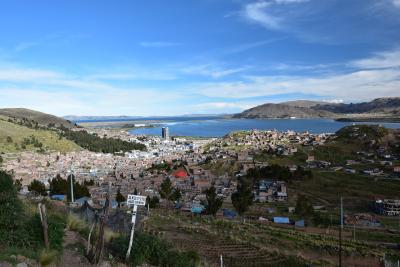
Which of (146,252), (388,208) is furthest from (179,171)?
(146,252)

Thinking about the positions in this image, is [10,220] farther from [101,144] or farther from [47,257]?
[101,144]

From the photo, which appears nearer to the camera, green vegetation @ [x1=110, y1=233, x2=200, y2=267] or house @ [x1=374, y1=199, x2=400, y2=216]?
green vegetation @ [x1=110, y1=233, x2=200, y2=267]

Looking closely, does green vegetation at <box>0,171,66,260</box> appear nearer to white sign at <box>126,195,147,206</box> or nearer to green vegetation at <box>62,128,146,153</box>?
white sign at <box>126,195,147,206</box>

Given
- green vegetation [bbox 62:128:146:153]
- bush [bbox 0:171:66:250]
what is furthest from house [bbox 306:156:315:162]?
bush [bbox 0:171:66:250]

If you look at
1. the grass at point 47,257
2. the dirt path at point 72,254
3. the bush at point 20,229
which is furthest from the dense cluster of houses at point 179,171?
the grass at point 47,257

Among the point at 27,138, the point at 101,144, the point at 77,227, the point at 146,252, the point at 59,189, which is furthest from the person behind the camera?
the point at 101,144

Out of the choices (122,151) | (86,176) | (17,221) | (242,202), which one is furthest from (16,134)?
(17,221)

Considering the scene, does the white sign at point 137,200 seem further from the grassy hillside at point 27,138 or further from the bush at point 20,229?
the grassy hillside at point 27,138

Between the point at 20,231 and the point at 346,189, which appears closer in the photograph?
the point at 20,231

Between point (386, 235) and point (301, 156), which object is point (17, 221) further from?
point (301, 156)
